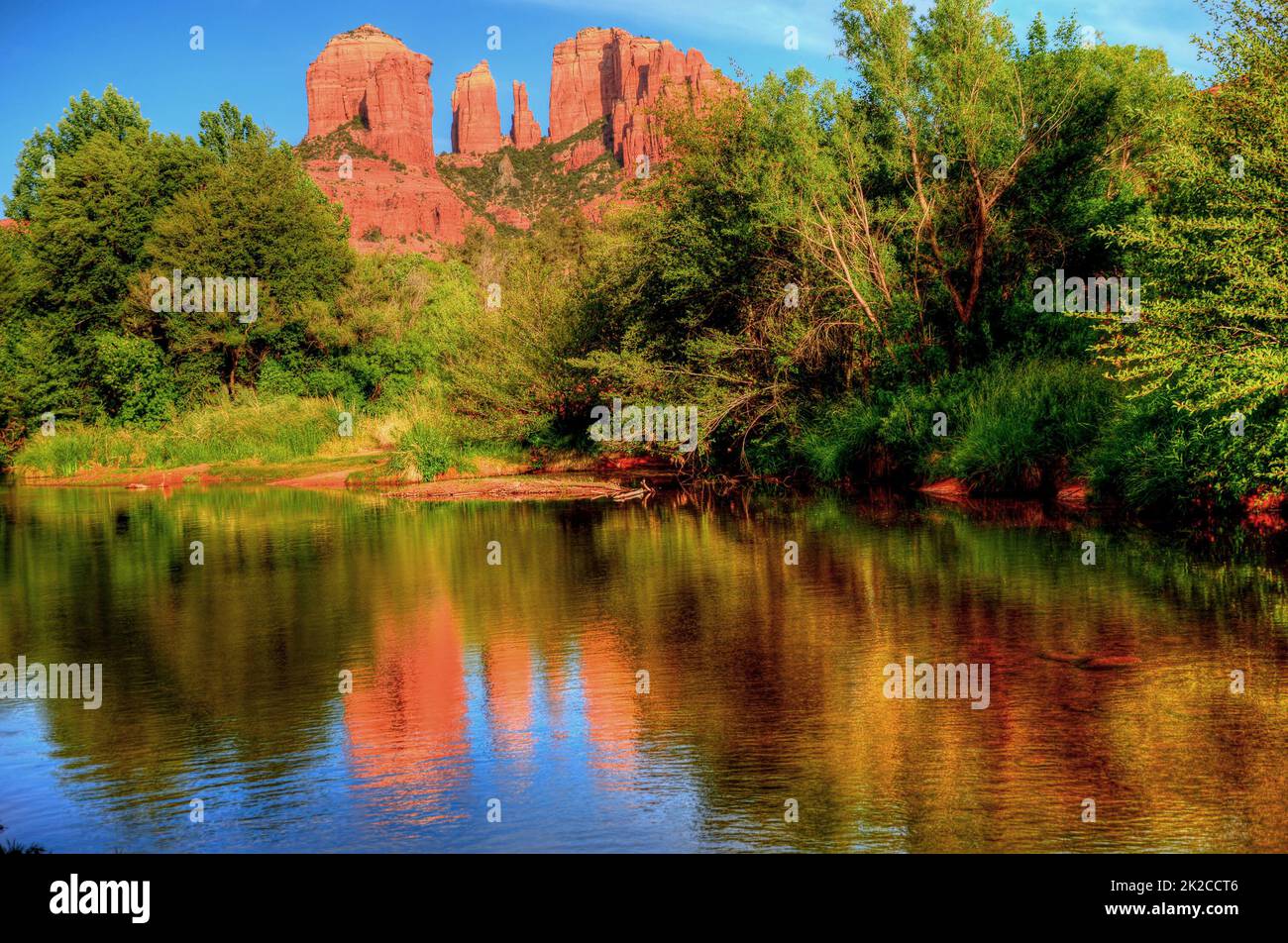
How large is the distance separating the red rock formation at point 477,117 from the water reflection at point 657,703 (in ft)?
585

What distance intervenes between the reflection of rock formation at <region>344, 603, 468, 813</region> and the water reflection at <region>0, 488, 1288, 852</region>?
40mm

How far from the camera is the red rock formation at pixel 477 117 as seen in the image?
187 metres

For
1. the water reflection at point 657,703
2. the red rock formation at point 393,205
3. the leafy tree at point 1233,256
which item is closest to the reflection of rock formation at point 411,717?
the water reflection at point 657,703

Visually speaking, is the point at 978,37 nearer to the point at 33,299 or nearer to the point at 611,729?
the point at 611,729

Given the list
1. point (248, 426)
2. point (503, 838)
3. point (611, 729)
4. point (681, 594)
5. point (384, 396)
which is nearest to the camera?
point (503, 838)

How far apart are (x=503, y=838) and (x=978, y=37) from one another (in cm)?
2593

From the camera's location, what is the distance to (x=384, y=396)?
150 ft

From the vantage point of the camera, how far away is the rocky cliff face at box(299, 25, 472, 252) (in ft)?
497

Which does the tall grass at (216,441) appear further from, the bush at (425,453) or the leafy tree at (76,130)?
the leafy tree at (76,130)

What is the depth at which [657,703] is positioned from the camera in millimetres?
9555

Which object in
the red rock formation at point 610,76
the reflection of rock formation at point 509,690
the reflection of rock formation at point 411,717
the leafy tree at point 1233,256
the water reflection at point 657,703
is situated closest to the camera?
the water reflection at point 657,703

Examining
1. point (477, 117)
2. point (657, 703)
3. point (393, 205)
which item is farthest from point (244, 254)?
point (477, 117)

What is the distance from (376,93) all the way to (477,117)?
18.0 m
